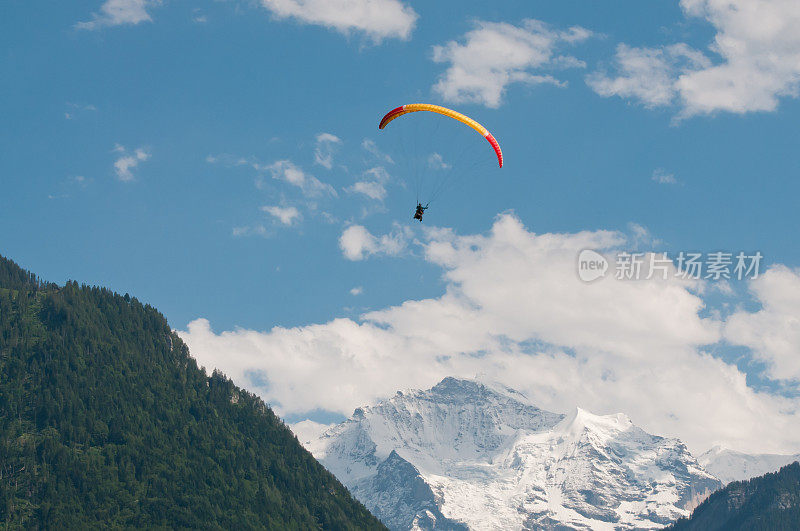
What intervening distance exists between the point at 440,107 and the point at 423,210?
1501 cm

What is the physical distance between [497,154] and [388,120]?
1693cm

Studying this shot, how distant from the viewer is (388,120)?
159 m

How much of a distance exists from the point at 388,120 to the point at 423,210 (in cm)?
1488

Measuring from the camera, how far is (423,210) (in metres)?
156

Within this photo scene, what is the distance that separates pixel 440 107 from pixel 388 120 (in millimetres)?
8991

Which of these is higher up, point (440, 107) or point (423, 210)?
point (440, 107)

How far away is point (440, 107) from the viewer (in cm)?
15438

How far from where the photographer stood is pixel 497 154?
158 meters

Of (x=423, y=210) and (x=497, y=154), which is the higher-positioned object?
(x=497, y=154)

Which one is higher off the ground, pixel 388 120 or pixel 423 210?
pixel 388 120
